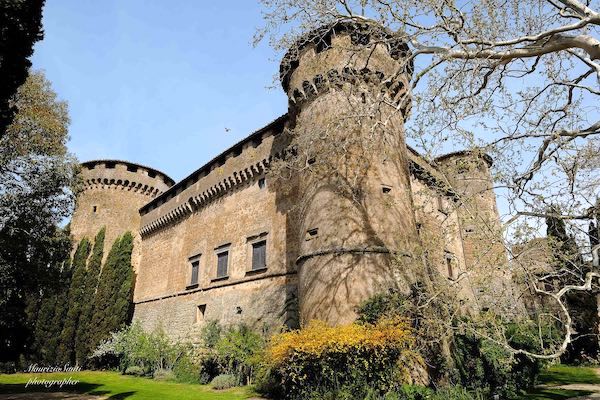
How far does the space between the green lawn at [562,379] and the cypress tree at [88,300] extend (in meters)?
21.7

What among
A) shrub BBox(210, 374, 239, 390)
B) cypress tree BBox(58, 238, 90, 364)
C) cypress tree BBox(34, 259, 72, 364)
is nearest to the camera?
shrub BBox(210, 374, 239, 390)

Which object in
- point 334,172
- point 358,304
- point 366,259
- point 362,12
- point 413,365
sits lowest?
point 413,365

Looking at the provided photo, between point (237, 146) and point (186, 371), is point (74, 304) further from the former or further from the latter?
point (237, 146)

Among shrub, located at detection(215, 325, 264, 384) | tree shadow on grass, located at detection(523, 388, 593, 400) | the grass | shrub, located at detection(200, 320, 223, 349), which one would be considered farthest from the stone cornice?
the grass

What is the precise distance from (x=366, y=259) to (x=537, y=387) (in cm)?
745

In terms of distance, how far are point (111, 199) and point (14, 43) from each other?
64.5ft

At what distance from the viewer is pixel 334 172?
1246cm

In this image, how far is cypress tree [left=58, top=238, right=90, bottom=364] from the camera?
71.8ft

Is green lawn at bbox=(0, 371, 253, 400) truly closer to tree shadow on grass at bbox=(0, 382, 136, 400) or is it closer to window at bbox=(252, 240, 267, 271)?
tree shadow on grass at bbox=(0, 382, 136, 400)

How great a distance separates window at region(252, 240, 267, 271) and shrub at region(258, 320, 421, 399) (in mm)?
6180

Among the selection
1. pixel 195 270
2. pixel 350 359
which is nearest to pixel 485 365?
pixel 350 359

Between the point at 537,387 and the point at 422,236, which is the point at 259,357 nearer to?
the point at 422,236

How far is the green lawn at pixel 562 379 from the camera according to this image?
1102cm

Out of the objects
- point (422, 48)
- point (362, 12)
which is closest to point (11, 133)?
point (362, 12)
